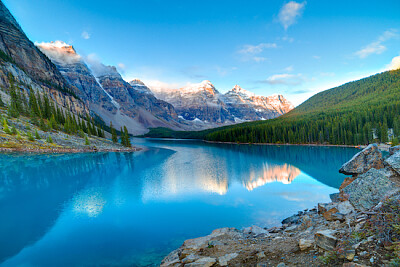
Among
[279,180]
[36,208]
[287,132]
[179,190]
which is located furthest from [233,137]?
[36,208]

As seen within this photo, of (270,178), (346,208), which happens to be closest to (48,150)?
(270,178)

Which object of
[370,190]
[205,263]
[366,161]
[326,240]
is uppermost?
[366,161]

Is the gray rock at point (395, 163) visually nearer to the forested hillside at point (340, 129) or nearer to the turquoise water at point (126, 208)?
the turquoise water at point (126, 208)

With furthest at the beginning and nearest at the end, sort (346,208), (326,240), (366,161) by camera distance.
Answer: (366,161), (346,208), (326,240)

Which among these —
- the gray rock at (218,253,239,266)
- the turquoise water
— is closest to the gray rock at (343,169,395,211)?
the gray rock at (218,253,239,266)

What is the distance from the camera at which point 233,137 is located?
13912 centimetres

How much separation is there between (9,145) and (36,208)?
150 feet

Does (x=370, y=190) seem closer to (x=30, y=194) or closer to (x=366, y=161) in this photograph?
(x=366, y=161)

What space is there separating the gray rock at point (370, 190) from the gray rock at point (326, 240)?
5005mm

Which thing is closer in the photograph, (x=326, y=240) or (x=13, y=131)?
(x=326, y=240)

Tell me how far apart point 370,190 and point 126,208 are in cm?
2200

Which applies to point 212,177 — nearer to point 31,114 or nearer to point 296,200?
point 296,200

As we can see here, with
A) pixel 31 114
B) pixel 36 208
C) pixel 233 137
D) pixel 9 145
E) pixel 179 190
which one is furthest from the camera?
pixel 233 137

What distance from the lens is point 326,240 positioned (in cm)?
686
